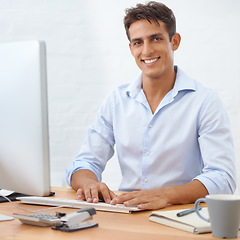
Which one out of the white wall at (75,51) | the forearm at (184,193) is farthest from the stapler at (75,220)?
the white wall at (75,51)

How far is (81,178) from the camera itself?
5.55 feet

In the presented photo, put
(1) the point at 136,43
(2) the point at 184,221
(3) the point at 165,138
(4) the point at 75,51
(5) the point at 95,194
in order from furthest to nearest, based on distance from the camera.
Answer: (4) the point at 75,51 → (1) the point at 136,43 → (3) the point at 165,138 → (5) the point at 95,194 → (2) the point at 184,221

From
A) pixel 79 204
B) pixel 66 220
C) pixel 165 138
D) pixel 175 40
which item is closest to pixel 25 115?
pixel 66 220

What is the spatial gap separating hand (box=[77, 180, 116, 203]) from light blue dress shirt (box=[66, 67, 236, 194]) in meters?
0.28

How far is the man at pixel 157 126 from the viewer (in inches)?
69.4

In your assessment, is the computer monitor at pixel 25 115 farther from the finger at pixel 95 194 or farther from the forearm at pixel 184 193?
the forearm at pixel 184 193

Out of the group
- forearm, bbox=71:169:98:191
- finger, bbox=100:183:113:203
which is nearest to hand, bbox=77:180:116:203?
finger, bbox=100:183:113:203

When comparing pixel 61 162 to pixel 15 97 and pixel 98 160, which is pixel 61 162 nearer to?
pixel 98 160

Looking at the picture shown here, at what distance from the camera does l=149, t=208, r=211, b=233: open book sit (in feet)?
3.43

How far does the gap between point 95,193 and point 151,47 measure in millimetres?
762

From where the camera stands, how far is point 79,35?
3.06 m

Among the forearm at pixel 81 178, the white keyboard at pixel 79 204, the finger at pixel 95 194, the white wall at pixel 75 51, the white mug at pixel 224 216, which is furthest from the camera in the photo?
the white wall at pixel 75 51

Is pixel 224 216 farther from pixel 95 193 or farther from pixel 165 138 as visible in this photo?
pixel 165 138

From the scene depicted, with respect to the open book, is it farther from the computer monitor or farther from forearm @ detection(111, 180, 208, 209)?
the computer monitor
